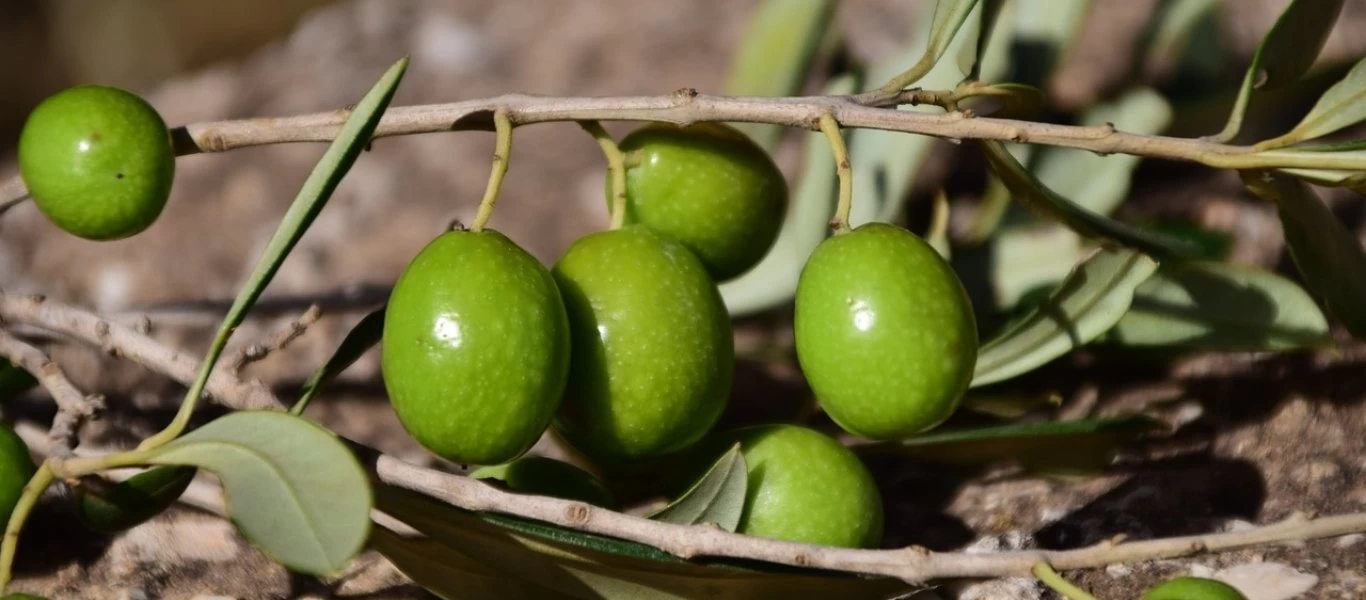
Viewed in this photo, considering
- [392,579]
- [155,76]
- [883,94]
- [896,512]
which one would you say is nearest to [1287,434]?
[896,512]

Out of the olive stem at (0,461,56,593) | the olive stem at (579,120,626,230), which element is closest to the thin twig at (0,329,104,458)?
the olive stem at (0,461,56,593)

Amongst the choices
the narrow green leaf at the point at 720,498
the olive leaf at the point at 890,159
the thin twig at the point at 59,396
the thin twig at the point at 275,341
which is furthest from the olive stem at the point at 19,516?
the olive leaf at the point at 890,159

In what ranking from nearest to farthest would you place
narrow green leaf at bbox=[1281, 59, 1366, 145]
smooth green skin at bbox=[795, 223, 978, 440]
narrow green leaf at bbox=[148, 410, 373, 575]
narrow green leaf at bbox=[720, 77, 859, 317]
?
narrow green leaf at bbox=[148, 410, 373, 575] → smooth green skin at bbox=[795, 223, 978, 440] → narrow green leaf at bbox=[1281, 59, 1366, 145] → narrow green leaf at bbox=[720, 77, 859, 317]

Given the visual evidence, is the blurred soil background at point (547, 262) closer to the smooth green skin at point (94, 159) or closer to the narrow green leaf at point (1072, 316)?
the narrow green leaf at point (1072, 316)

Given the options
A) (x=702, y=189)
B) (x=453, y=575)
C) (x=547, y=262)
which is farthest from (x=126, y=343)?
(x=547, y=262)

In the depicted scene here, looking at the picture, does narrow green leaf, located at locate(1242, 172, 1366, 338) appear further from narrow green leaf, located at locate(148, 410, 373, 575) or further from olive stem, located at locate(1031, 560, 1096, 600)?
narrow green leaf, located at locate(148, 410, 373, 575)

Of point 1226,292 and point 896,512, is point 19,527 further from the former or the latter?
point 1226,292

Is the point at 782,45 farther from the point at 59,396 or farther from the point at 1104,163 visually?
the point at 59,396
